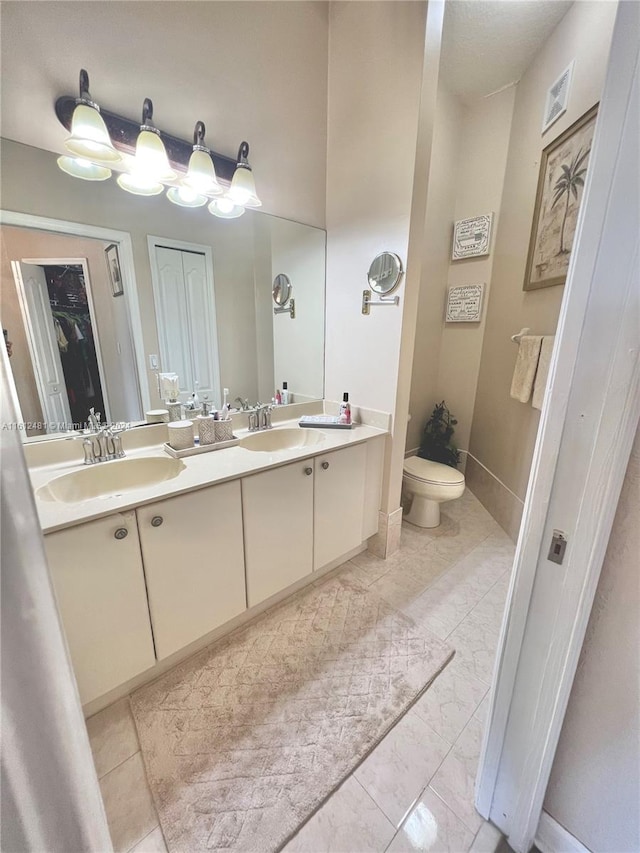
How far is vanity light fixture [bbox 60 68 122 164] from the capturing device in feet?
3.88

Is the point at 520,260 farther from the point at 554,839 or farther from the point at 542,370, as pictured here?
the point at 554,839

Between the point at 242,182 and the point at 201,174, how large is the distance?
0.67ft

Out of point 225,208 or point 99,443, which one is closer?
point 99,443

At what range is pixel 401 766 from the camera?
108 cm

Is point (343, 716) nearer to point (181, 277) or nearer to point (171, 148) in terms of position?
point (181, 277)

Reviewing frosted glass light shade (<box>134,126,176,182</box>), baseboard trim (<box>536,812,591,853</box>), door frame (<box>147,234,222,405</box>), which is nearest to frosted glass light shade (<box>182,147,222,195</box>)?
frosted glass light shade (<box>134,126,176,182</box>)

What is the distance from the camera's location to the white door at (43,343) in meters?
1.23

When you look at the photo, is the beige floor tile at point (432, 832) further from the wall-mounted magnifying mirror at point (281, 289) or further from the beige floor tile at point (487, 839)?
the wall-mounted magnifying mirror at point (281, 289)

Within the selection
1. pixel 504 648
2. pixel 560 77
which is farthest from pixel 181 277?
pixel 560 77

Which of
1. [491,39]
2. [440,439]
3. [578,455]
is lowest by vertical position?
[440,439]

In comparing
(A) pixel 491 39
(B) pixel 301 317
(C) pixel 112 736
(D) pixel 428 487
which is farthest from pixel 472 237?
(C) pixel 112 736

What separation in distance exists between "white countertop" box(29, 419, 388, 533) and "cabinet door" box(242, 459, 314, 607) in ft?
0.21

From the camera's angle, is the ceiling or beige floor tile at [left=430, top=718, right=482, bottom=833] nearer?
beige floor tile at [left=430, top=718, right=482, bottom=833]

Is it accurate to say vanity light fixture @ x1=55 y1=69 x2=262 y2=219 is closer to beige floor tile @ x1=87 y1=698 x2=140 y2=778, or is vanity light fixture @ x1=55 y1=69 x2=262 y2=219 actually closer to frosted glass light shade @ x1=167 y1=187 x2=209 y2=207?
frosted glass light shade @ x1=167 y1=187 x2=209 y2=207
